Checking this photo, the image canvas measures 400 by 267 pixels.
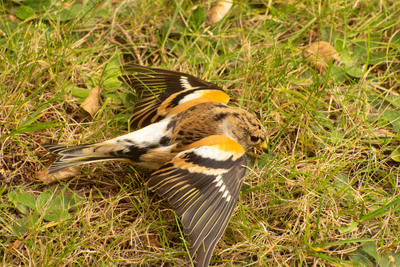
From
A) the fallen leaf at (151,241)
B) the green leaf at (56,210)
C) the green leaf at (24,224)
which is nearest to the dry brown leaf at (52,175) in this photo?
the green leaf at (56,210)

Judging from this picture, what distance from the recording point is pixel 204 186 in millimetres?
2820

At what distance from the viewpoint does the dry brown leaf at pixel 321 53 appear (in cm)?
392

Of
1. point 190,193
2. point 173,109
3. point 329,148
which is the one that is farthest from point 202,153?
point 329,148

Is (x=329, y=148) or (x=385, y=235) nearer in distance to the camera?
(x=385, y=235)

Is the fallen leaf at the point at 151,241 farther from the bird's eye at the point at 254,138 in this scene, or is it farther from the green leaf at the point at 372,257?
the green leaf at the point at 372,257

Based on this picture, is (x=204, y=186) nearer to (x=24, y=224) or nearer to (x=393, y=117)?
(x=24, y=224)

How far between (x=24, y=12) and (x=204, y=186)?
2.21 metres

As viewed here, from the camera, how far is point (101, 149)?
3031mm

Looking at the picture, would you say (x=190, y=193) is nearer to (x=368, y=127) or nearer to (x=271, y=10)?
(x=368, y=127)

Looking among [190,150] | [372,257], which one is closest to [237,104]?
[190,150]

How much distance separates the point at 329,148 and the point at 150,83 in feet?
4.66

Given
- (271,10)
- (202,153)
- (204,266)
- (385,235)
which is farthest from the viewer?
(271,10)

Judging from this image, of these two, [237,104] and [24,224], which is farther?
[237,104]

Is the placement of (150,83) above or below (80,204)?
above
